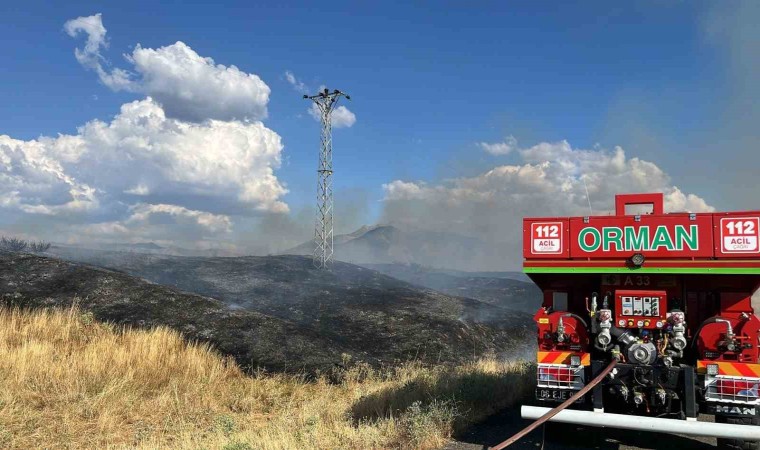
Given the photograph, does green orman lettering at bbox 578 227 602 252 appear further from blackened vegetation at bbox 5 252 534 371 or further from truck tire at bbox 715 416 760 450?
blackened vegetation at bbox 5 252 534 371

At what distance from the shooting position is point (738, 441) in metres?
5.45

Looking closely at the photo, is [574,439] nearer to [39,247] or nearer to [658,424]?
[658,424]

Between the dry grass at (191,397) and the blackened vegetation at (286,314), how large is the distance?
1330 mm

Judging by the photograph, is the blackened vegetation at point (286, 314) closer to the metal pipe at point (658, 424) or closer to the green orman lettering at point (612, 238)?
the metal pipe at point (658, 424)

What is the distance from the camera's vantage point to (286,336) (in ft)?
40.0

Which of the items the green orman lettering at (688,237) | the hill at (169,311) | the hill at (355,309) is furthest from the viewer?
the hill at (355,309)

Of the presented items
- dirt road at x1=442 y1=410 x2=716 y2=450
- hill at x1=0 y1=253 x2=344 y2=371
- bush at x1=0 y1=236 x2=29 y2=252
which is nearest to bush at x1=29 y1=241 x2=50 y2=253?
bush at x1=0 y1=236 x2=29 y2=252

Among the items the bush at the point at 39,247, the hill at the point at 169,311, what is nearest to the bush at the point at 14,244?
the bush at the point at 39,247

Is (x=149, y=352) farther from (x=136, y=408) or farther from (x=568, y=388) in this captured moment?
(x=568, y=388)

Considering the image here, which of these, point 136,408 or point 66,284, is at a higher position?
point 66,284

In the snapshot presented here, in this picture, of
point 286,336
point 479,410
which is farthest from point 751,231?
point 286,336

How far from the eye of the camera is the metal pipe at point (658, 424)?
4.75 metres

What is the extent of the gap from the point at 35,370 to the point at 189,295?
670 centimetres

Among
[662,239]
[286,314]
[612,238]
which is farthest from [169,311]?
[662,239]
